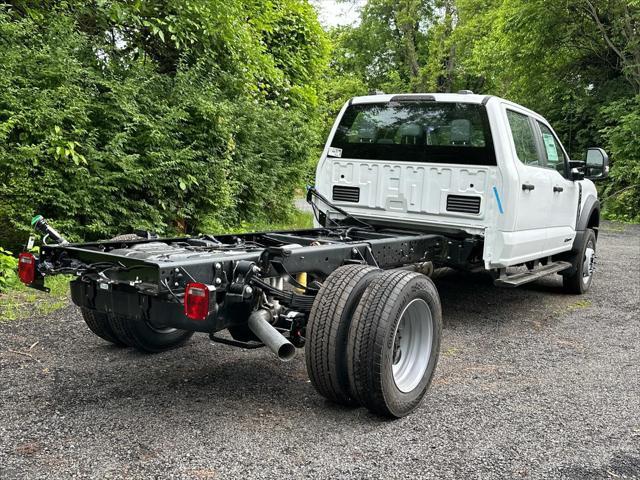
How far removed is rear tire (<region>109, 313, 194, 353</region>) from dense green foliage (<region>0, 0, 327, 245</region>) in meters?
2.69

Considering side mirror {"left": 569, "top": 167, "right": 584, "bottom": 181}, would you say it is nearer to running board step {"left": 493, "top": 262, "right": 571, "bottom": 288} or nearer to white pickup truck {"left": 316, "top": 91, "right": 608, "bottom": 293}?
white pickup truck {"left": 316, "top": 91, "right": 608, "bottom": 293}

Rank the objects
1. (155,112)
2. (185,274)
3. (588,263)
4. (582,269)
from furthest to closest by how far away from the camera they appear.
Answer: (155,112) < (588,263) < (582,269) < (185,274)

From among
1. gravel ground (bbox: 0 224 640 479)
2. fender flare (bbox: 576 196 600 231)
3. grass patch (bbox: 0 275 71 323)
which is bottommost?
gravel ground (bbox: 0 224 640 479)

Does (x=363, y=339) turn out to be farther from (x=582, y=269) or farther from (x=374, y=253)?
(x=582, y=269)

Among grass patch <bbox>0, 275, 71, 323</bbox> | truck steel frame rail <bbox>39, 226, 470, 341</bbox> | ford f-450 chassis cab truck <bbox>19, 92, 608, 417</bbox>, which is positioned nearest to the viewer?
truck steel frame rail <bbox>39, 226, 470, 341</bbox>

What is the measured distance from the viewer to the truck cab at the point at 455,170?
544 cm

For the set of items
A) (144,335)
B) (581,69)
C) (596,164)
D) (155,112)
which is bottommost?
(144,335)

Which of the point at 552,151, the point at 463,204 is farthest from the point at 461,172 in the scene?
the point at 552,151

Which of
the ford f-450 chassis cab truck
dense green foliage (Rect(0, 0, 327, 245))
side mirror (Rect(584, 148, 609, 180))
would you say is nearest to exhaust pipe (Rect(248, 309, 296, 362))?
the ford f-450 chassis cab truck

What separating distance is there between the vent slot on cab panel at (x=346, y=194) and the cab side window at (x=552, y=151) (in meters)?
2.07

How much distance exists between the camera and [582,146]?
880 inches

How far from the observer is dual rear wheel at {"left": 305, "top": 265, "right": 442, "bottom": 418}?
332cm

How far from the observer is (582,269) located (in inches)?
288

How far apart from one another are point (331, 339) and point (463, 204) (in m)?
2.72
